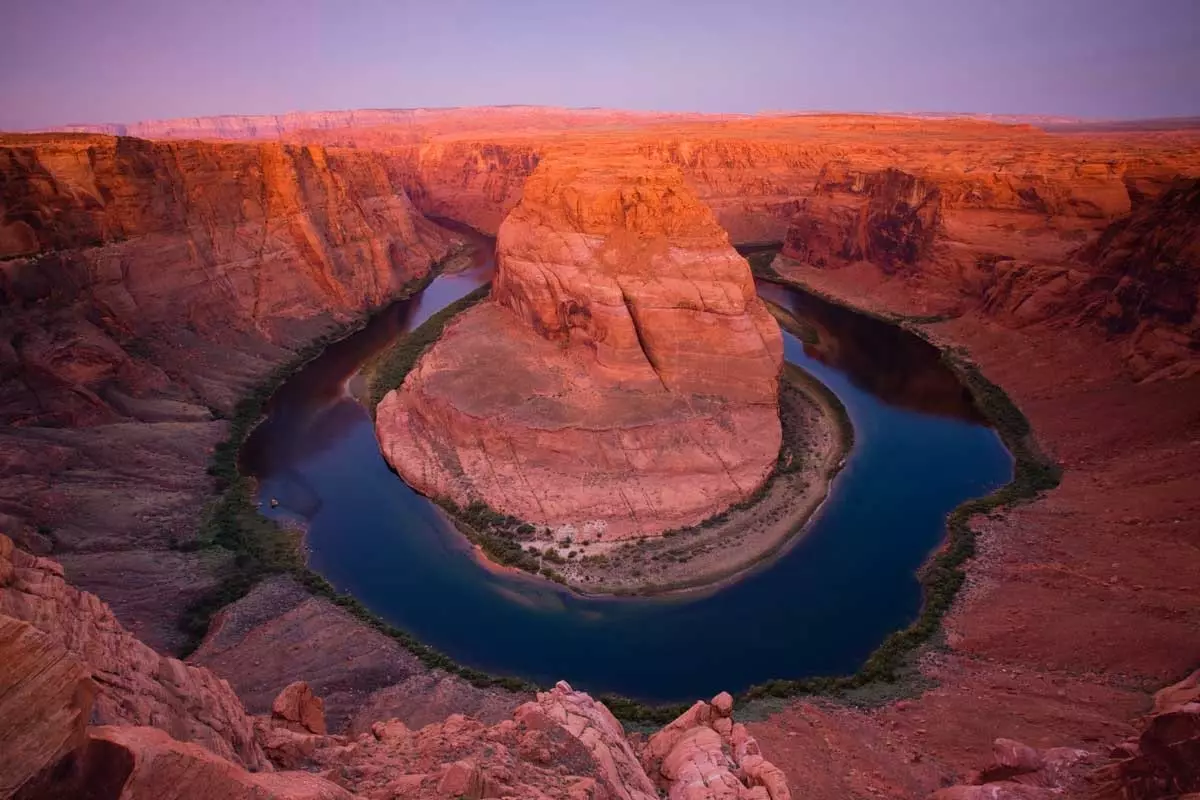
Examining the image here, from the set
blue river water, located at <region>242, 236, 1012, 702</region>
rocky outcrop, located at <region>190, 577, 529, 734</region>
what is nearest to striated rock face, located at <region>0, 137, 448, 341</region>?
blue river water, located at <region>242, 236, 1012, 702</region>

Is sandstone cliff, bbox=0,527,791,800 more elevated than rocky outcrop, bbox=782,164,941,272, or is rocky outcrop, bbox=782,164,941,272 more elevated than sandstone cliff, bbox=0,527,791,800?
rocky outcrop, bbox=782,164,941,272

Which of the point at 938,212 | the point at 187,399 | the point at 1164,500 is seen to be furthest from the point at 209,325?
the point at 938,212

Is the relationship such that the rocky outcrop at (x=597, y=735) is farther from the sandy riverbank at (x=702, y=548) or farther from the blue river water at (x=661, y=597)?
the sandy riverbank at (x=702, y=548)

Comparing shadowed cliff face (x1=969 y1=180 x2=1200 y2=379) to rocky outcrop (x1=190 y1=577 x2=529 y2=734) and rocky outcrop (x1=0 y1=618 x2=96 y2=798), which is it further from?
rocky outcrop (x1=0 y1=618 x2=96 y2=798)

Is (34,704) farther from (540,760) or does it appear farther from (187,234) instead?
(187,234)

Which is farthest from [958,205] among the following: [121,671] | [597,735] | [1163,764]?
[121,671]

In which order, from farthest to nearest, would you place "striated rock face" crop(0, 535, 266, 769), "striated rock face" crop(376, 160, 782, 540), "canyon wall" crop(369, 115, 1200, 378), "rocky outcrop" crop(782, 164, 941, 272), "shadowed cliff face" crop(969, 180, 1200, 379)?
1. "rocky outcrop" crop(782, 164, 941, 272)
2. "canyon wall" crop(369, 115, 1200, 378)
3. "shadowed cliff face" crop(969, 180, 1200, 379)
4. "striated rock face" crop(376, 160, 782, 540)
5. "striated rock face" crop(0, 535, 266, 769)

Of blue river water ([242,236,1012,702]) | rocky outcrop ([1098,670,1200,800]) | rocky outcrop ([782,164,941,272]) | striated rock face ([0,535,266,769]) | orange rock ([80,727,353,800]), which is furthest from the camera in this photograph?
rocky outcrop ([782,164,941,272])
